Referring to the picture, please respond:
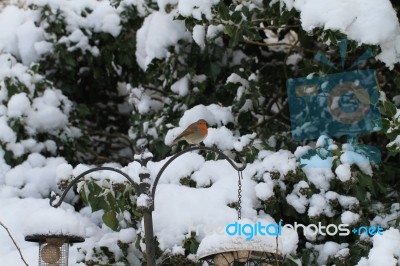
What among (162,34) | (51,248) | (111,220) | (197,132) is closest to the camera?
(51,248)

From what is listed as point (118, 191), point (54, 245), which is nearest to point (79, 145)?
point (118, 191)

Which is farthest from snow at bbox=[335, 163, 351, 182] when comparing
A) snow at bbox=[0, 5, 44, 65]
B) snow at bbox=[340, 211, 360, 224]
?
snow at bbox=[0, 5, 44, 65]

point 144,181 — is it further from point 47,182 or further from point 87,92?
point 87,92

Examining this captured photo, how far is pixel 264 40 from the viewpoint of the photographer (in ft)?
20.1

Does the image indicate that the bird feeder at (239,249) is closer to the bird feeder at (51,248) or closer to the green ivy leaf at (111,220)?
the bird feeder at (51,248)

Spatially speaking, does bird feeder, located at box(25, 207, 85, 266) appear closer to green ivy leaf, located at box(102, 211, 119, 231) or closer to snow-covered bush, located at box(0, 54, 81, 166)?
green ivy leaf, located at box(102, 211, 119, 231)

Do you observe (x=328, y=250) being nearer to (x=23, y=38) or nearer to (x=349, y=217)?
(x=349, y=217)

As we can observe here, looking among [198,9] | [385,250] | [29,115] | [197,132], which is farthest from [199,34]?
[385,250]

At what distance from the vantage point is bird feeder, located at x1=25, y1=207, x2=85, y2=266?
11.8 feet

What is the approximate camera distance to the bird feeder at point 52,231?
3611 mm

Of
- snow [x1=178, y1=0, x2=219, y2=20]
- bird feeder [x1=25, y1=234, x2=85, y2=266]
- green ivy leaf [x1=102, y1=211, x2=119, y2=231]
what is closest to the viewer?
bird feeder [x1=25, y1=234, x2=85, y2=266]

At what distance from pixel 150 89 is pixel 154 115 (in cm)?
56

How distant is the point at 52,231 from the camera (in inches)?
142

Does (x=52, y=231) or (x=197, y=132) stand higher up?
(x=197, y=132)
